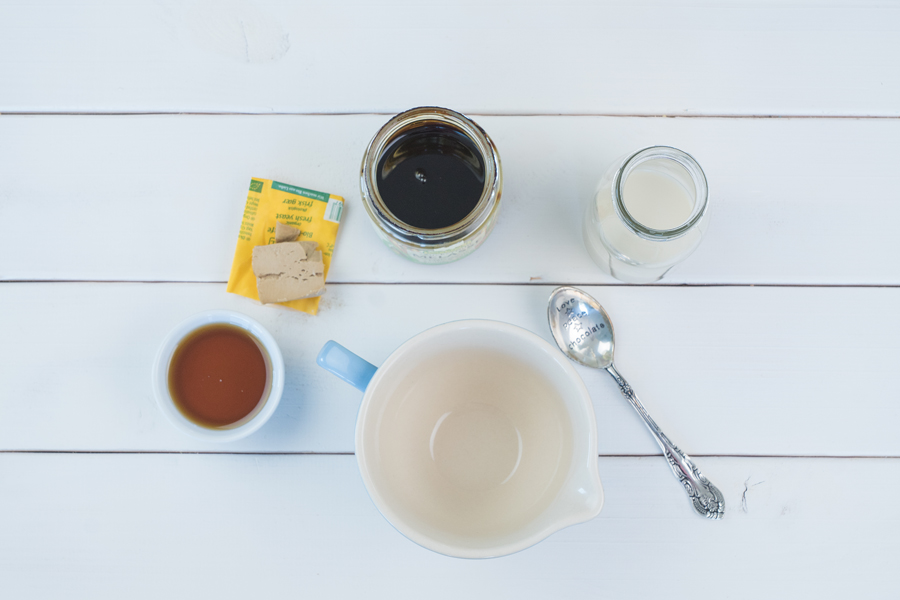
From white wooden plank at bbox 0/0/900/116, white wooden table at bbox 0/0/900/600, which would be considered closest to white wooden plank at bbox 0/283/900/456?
white wooden table at bbox 0/0/900/600

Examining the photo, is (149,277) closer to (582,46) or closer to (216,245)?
(216,245)

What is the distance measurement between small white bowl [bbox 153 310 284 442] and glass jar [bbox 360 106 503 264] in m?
0.18

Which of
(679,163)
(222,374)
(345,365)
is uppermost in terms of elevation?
(679,163)

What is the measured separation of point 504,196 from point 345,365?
284mm

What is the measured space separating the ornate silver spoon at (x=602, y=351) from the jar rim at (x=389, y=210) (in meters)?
0.16

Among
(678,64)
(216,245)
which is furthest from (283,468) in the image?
(678,64)

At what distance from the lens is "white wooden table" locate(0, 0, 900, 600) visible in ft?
2.22

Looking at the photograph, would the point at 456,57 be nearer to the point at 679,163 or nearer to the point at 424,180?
the point at 424,180

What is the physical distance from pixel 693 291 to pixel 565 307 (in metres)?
Answer: 0.16

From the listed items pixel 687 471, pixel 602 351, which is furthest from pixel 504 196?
pixel 687 471

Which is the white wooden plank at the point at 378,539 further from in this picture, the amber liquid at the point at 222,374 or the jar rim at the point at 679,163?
the jar rim at the point at 679,163

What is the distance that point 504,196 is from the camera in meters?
0.69

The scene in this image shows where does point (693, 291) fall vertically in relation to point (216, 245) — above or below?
above

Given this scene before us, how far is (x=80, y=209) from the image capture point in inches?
27.8
